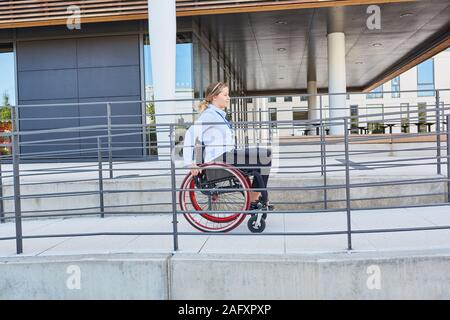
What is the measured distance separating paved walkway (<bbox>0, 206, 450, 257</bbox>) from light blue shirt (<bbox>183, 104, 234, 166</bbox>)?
2.68 feet

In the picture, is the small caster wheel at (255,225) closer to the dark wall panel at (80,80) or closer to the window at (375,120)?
the window at (375,120)

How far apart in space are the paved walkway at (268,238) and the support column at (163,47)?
4062 millimetres

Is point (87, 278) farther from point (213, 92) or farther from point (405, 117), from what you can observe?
point (405, 117)

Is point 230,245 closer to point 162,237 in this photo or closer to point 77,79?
point 162,237

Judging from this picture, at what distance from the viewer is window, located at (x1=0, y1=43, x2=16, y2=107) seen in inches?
492

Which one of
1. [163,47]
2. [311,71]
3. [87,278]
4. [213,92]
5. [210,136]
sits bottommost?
[87,278]

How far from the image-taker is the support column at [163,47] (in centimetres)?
932

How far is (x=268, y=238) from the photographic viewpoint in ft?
15.0

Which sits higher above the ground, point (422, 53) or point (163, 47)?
point (422, 53)

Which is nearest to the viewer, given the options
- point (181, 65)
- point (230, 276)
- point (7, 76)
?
point (230, 276)

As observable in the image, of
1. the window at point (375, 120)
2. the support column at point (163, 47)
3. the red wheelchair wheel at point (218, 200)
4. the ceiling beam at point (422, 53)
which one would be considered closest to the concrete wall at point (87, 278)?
the red wheelchair wheel at point (218, 200)

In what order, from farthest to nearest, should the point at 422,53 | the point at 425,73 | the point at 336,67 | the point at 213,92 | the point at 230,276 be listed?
the point at 425,73
the point at 422,53
the point at 336,67
the point at 213,92
the point at 230,276

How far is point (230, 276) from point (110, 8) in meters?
8.77

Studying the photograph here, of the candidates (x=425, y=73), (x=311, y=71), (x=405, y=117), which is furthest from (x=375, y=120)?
(x=425, y=73)
